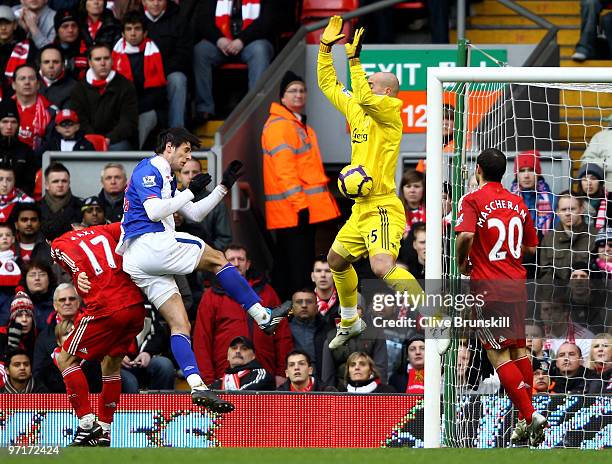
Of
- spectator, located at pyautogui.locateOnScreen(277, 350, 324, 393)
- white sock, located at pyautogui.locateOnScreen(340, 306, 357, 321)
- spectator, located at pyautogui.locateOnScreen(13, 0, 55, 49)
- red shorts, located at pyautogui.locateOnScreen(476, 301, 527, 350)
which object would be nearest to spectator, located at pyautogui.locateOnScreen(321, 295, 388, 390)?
spectator, located at pyautogui.locateOnScreen(277, 350, 324, 393)

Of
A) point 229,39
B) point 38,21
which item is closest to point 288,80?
point 229,39

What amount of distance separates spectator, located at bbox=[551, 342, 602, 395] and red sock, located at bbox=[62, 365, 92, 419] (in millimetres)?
3616

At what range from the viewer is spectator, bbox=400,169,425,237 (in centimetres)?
1318

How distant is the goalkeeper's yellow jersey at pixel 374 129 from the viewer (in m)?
10.4

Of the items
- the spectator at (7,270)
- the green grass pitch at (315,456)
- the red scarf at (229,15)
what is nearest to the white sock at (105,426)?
the green grass pitch at (315,456)

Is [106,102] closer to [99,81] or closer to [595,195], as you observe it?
[99,81]

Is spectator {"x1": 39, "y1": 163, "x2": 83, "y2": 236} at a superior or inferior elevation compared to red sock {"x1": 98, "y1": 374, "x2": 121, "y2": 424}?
superior

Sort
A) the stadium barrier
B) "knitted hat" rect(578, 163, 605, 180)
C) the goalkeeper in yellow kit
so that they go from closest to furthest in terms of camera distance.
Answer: the goalkeeper in yellow kit
the stadium barrier
"knitted hat" rect(578, 163, 605, 180)

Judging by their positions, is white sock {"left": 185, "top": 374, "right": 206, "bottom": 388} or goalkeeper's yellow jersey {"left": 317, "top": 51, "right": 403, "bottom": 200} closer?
white sock {"left": 185, "top": 374, "right": 206, "bottom": 388}

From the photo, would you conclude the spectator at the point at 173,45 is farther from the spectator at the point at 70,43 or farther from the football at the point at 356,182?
the football at the point at 356,182

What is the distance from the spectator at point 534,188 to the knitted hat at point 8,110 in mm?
4740

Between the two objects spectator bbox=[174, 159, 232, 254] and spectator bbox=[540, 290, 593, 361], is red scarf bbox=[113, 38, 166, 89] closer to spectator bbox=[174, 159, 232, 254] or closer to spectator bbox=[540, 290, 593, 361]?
spectator bbox=[174, 159, 232, 254]

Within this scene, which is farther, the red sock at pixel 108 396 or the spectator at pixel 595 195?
the spectator at pixel 595 195

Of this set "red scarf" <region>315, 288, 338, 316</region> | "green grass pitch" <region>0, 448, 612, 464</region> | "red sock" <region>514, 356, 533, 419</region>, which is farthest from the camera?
"red scarf" <region>315, 288, 338, 316</region>
